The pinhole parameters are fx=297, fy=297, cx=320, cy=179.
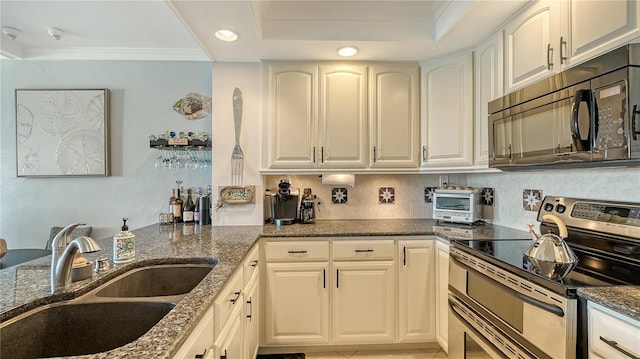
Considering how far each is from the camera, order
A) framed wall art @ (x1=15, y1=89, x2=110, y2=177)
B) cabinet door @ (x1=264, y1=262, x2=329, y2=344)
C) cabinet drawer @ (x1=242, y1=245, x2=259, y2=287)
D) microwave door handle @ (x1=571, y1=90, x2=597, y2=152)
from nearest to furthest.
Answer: microwave door handle @ (x1=571, y1=90, x2=597, y2=152), cabinet drawer @ (x1=242, y1=245, x2=259, y2=287), cabinet door @ (x1=264, y1=262, x2=329, y2=344), framed wall art @ (x1=15, y1=89, x2=110, y2=177)

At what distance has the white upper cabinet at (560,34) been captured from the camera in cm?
120

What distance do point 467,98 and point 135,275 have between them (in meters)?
2.38

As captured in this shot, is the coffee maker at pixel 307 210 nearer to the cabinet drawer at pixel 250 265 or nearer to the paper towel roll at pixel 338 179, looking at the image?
the paper towel roll at pixel 338 179

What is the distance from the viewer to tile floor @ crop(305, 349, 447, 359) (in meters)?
2.13

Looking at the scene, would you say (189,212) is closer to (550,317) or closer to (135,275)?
(135,275)

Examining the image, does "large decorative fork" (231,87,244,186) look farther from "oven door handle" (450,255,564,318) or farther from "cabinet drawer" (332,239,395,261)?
"oven door handle" (450,255,564,318)

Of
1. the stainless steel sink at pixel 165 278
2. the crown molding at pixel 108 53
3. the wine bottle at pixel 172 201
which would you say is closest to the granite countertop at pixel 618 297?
the stainless steel sink at pixel 165 278

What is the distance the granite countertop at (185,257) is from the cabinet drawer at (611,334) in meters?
0.90

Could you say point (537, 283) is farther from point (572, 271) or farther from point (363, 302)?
point (363, 302)

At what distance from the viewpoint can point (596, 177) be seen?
1.57 meters

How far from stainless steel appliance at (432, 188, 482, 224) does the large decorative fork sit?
5.34 ft

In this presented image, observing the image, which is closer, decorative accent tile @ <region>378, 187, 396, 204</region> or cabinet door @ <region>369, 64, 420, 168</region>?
cabinet door @ <region>369, 64, 420, 168</region>

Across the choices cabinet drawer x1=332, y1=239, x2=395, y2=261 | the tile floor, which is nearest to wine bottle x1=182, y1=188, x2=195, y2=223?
cabinet drawer x1=332, y1=239, x2=395, y2=261

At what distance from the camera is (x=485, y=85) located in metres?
2.09
